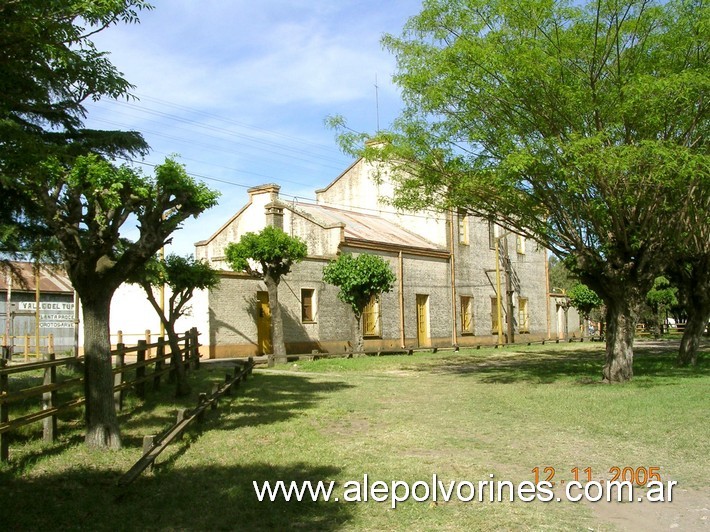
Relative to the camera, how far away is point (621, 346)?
15.5 m

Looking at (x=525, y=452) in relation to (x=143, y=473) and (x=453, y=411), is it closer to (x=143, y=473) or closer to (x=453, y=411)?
(x=453, y=411)

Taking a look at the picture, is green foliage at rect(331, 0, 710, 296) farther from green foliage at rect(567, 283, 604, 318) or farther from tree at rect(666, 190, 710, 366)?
green foliage at rect(567, 283, 604, 318)

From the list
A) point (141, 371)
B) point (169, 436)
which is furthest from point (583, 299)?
point (169, 436)

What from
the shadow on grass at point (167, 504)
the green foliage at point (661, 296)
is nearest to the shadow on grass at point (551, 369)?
the shadow on grass at point (167, 504)

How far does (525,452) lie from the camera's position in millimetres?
8281

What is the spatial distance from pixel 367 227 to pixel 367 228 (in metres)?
0.26

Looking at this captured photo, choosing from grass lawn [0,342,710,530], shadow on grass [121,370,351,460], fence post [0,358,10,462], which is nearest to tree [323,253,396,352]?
shadow on grass [121,370,351,460]

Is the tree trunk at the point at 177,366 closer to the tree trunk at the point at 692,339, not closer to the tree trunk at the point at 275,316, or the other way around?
the tree trunk at the point at 275,316

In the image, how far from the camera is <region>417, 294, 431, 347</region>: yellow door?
32.2 metres

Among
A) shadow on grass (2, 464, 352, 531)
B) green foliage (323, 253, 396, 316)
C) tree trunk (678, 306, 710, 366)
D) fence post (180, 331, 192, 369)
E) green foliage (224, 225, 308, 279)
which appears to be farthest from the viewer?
green foliage (323, 253, 396, 316)

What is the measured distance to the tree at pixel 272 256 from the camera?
2231 cm

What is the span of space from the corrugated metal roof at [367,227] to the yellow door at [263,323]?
429 cm

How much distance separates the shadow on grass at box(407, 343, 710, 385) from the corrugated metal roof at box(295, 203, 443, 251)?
675cm

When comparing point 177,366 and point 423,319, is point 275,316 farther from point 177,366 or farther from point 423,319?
point 423,319
